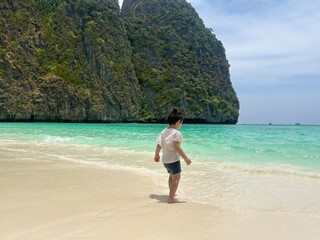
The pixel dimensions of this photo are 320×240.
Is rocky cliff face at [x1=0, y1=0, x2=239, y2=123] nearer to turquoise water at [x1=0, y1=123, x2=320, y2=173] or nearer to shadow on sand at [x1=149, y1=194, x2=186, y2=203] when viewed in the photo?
turquoise water at [x1=0, y1=123, x2=320, y2=173]

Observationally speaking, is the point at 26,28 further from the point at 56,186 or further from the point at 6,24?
the point at 56,186

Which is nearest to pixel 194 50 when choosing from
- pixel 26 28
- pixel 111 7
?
pixel 111 7

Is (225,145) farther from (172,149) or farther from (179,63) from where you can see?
(179,63)

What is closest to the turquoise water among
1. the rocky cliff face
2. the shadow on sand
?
the shadow on sand

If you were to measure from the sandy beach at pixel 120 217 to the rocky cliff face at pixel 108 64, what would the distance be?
7011 cm

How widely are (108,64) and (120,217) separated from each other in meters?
89.3

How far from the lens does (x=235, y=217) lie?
15.8 ft

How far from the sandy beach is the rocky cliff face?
70.1m

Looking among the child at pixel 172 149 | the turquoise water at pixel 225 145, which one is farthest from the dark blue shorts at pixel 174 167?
the turquoise water at pixel 225 145

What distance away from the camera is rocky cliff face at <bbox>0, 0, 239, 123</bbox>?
75875 mm

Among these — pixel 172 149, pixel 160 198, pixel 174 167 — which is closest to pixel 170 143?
pixel 172 149

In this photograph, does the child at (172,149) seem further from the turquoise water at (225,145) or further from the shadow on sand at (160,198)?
the turquoise water at (225,145)

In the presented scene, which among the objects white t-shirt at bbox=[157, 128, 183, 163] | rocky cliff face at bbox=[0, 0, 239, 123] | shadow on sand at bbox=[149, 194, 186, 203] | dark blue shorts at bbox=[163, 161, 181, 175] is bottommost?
shadow on sand at bbox=[149, 194, 186, 203]

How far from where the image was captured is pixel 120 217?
182 inches
